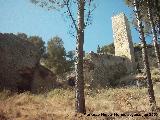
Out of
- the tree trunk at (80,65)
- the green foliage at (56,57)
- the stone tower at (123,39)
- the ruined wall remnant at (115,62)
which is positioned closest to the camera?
the tree trunk at (80,65)

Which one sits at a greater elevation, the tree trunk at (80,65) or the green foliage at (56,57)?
the green foliage at (56,57)

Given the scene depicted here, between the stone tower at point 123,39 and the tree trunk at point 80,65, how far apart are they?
27.3 meters

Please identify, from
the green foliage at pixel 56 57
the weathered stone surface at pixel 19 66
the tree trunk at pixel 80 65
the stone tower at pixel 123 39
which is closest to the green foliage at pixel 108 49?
the stone tower at pixel 123 39

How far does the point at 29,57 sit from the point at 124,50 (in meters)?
21.3

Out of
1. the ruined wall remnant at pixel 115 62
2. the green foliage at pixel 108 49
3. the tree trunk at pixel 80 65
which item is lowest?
the tree trunk at pixel 80 65

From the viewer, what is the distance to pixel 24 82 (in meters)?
22.7

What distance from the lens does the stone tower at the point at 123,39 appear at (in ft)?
134

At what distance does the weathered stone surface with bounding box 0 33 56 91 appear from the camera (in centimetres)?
2150

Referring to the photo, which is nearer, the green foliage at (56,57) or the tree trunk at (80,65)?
the tree trunk at (80,65)

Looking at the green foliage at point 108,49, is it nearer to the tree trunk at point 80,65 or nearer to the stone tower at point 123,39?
the stone tower at point 123,39

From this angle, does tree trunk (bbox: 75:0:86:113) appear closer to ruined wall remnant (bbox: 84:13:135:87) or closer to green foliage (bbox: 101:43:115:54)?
ruined wall remnant (bbox: 84:13:135:87)

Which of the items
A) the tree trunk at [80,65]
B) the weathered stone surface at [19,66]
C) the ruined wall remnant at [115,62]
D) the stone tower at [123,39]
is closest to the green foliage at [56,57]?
the ruined wall remnant at [115,62]

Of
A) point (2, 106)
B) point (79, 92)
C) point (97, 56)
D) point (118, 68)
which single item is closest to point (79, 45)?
point (79, 92)

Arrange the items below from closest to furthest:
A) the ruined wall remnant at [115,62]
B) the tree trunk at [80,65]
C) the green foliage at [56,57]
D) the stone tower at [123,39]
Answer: the tree trunk at [80,65] → the ruined wall remnant at [115,62] → the green foliage at [56,57] → the stone tower at [123,39]
